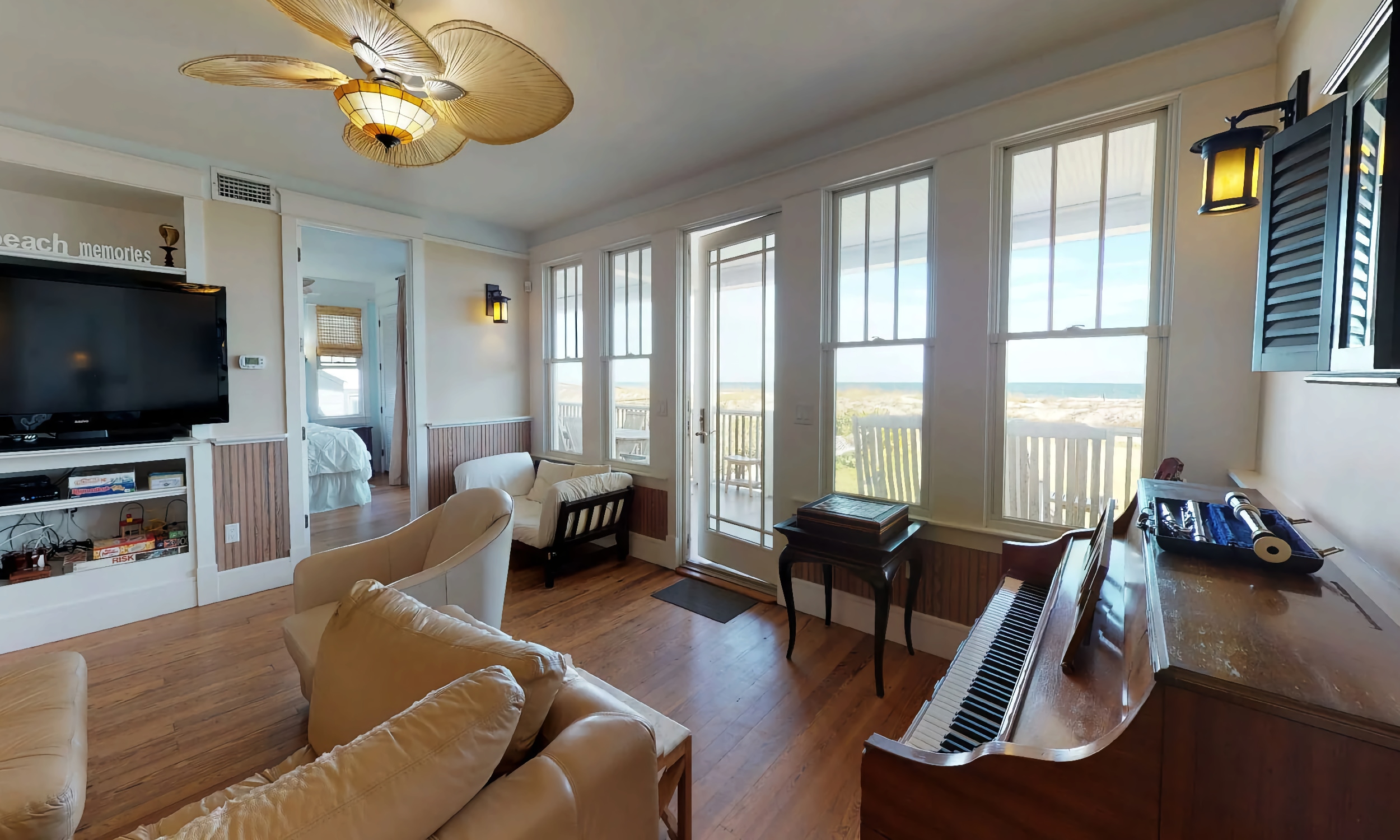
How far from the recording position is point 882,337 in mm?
2742

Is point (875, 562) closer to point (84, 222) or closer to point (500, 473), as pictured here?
point (500, 473)

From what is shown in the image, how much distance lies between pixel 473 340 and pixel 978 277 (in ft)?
12.7

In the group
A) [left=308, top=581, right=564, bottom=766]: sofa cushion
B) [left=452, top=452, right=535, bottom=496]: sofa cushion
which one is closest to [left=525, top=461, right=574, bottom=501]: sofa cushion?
[left=452, top=452, right=535, bottom=496]: sofa cushion

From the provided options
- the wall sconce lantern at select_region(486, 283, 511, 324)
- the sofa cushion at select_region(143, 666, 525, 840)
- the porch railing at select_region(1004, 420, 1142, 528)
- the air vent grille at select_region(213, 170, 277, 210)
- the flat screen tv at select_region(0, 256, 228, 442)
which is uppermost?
the air vent grille at select_region(213, 170, 277, 210)

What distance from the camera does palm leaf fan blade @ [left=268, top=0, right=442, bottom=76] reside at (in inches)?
53.7

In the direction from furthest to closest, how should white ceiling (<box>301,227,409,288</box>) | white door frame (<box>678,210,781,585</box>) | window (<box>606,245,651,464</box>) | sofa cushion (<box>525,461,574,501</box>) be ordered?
1. white ceiling (<box>301,227,409,288</box>)
2. sofa cushion (<box>525,461,574,501</box>)
3. window (<box>606,245,651,464</box>)
4. white door frame (<box>678,210,781,585</box>)

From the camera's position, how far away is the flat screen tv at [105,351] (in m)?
2.68

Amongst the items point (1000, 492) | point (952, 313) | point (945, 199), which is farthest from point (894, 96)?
point (1000, 492)

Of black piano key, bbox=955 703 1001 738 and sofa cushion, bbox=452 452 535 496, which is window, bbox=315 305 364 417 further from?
black piano key, bbox=955 703 1001 738

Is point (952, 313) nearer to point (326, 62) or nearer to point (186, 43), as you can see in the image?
point (326, 62)

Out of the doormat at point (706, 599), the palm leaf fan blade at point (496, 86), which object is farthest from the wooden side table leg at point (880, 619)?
the palm leaf fan blade at point (496, 86)

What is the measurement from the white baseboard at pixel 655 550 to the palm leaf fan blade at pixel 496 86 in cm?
273

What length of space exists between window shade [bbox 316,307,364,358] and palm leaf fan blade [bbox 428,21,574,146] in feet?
21.2

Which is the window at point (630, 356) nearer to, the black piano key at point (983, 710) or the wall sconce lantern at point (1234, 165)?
the black piano key at point (983, 710)
